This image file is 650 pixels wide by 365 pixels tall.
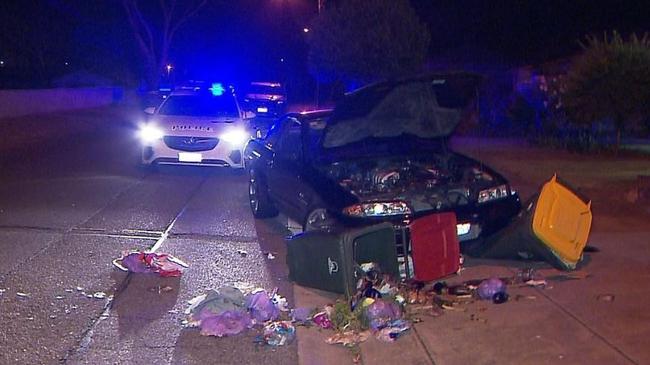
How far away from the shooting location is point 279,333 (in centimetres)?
707

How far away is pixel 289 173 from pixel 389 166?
4.16ft

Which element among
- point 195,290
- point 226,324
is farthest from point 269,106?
point 226,324

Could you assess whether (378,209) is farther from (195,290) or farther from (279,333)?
(279,333)

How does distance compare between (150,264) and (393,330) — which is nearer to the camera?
(393,330)

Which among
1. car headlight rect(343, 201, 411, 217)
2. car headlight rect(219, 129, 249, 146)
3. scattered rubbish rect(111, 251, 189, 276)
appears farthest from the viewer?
car headlight rect(219, 129, 249, 146)

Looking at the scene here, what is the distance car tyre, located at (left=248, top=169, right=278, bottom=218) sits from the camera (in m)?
12.2

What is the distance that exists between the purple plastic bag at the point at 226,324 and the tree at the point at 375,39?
62.8ft

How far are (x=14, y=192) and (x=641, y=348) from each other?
10.6 metres

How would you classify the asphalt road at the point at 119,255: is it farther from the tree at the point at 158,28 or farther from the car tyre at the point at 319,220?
the tree at the point at 158,28

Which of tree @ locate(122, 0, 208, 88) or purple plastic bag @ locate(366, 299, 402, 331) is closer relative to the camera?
purple plastic bag @ locate(366, 299, 402, 331)

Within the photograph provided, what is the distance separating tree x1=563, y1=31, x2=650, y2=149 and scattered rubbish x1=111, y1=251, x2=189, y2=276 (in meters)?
14.1

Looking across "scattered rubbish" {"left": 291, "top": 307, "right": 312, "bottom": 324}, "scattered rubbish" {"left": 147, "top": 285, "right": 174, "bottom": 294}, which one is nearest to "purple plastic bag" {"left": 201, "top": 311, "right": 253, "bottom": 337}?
"scattered rubbish" {"left": 291, "top": 307, "right": 312, "bottom": 324}

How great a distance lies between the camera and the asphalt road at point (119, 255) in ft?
22.3

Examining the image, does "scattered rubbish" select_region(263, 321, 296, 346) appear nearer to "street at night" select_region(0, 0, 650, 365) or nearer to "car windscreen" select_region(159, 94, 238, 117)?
"street at night" select_region(0, 0, 650, 365)
